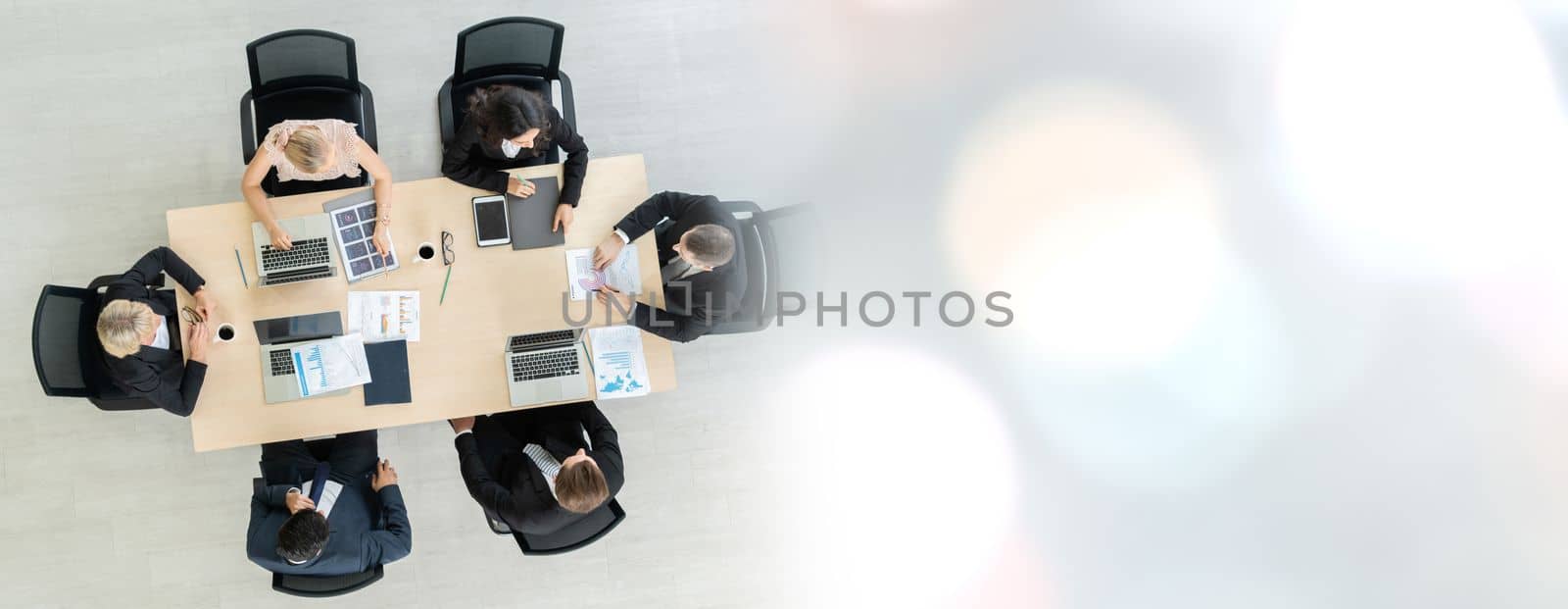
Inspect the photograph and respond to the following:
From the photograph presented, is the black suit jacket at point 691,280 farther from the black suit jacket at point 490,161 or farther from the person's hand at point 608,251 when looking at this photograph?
the black suit jacket at point 490,161

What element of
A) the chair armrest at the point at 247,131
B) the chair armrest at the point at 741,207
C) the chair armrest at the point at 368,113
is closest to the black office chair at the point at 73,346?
the chair armrest at the point at 247,131

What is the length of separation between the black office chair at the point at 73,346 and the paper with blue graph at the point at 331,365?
62 centimetres

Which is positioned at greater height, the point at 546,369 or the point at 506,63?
the point at 506,63

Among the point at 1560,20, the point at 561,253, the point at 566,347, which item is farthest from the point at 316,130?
the point at 1560,20

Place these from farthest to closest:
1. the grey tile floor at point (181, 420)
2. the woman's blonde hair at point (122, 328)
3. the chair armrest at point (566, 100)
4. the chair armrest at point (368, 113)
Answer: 1. the grey tile floor at point (181, 420)
2. the chair armrest at point (566, 100)
3. the chair armrest at point (368, 113)
4. the woman's blonde hair at point (122, 328)

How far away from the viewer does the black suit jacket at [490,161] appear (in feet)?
9.37

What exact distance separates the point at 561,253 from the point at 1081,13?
2969 mm

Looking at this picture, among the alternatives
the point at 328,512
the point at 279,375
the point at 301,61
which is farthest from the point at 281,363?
the point at 301,61

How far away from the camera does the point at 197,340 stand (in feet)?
9.04

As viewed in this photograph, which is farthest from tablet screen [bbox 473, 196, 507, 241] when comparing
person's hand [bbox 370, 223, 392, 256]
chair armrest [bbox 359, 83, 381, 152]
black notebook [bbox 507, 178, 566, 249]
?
chair armrest [bbox 359, 83, 381, 152]

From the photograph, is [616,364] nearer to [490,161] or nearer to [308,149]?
[490,161]

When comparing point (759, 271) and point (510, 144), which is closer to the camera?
point (510, 144)

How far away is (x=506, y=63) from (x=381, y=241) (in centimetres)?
83

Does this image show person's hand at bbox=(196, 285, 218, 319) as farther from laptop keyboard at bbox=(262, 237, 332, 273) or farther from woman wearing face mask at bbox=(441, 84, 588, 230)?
woman wearing face mask at bbox=(441, 84, 588, 230)
